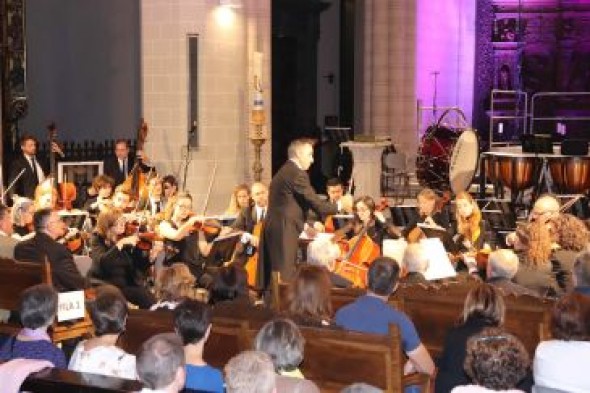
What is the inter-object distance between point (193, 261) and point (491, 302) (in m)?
4.30

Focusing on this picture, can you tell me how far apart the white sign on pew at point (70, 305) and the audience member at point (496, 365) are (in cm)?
280

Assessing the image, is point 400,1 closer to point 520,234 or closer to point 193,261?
point 193,261

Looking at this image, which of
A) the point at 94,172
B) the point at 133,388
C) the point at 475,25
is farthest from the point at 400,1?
the point at 133,388

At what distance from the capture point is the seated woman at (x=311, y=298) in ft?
17.6

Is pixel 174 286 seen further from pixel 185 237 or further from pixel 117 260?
pixel 185 237

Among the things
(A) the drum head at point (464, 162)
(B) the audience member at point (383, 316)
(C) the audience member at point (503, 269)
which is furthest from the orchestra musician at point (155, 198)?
(B) the audience member at point (383, 316)

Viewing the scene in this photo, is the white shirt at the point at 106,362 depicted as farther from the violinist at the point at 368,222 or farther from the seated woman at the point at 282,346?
the violinist at the point at 368,222

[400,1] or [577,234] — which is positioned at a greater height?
[400,1]

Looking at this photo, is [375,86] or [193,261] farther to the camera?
[375,86]

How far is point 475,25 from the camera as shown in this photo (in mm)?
18656

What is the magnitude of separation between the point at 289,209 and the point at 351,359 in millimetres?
3726

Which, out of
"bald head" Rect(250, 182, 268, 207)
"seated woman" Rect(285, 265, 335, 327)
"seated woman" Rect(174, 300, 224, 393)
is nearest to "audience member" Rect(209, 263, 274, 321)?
"seated woman" Rect(285, 265, 335, 327)

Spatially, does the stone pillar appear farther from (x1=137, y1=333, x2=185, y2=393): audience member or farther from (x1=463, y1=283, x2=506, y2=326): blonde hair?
(x1=137, y1=333, x2=185, y2=393): audience member

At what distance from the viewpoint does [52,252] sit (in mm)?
6980
